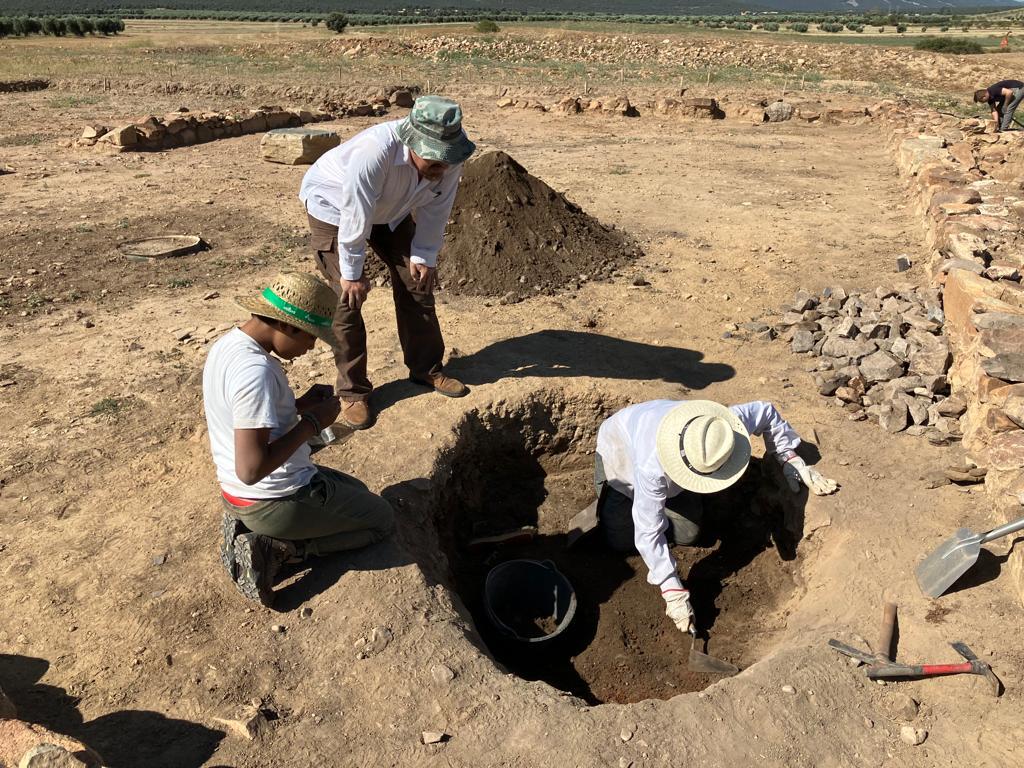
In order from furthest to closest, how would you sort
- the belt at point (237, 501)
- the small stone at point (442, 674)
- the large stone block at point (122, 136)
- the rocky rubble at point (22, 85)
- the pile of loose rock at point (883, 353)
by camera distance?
the rocky rubble at point (22, 85), the large stone block at point (122, 136), the pile of loose rock at point (883, 353), the belt at point (237, 501), the small stone at point (442, 674)

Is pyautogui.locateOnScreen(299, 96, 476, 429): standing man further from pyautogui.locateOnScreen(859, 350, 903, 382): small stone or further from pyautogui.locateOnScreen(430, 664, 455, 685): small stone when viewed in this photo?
pyautogui.locateOnScreen(859, 350, 903, 382): small stone

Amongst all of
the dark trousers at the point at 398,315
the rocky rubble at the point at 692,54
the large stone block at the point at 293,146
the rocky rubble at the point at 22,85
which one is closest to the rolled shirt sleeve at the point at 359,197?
the dark trousers at the point at 398,315

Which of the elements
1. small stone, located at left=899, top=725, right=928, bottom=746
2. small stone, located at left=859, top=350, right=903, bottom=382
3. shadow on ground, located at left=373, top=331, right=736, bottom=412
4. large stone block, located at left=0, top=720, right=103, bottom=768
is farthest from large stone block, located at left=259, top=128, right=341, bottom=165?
small stone, located at left=899, top=725, right=928, bottom=746

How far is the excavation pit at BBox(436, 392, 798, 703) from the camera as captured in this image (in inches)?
159

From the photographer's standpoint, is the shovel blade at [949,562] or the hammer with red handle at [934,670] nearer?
the hammer with red handle at [934,670]

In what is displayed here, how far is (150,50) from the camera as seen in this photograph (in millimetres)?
32219

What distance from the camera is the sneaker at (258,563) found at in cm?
320

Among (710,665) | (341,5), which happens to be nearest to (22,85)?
(710,665)

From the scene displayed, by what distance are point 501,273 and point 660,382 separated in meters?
2.29

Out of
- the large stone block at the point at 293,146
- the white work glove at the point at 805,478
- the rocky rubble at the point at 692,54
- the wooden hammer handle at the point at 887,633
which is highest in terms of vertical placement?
the rocky rubble at the point at 692,54

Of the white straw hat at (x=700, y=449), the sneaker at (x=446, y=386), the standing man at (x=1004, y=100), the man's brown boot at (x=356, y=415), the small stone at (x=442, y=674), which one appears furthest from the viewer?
the standing man at (x=1004, y=100)

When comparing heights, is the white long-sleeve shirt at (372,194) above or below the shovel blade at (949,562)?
above

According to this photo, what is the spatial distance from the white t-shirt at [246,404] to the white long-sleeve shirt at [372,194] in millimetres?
1211

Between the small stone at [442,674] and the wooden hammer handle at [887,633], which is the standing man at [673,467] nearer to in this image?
the wooden hammer handle at [887,633]
